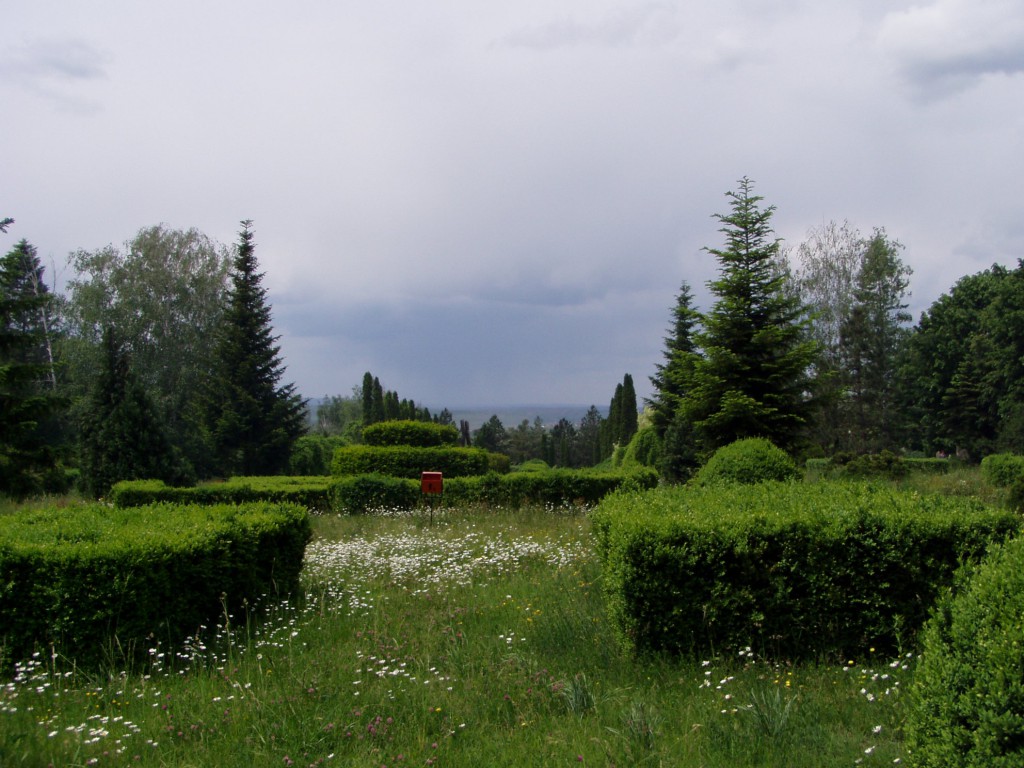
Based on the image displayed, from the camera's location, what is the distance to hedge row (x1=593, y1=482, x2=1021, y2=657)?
4.91 meters

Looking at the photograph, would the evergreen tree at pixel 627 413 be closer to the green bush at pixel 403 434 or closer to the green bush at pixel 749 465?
the green bush at pixel 403 434

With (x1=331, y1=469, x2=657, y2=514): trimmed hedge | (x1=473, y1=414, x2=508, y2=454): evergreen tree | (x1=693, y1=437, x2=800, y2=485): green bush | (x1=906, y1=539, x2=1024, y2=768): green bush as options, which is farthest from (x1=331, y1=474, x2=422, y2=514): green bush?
(x1=473, y1=414, x2=508, y2=454): evergreen tree

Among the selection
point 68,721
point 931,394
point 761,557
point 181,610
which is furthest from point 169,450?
point 931,394

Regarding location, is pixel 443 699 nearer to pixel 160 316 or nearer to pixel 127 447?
pixel 127 447

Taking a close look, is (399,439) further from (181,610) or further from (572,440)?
(572,440)

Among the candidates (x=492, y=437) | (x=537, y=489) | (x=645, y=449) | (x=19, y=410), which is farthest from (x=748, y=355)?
(x=492, y=437)

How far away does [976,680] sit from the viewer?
2.70 meters

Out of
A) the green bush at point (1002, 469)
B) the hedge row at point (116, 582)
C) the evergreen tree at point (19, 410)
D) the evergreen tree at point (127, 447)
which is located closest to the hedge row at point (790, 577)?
the hedge row at point (116, 582)

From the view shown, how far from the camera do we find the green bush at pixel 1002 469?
1770 centimetres

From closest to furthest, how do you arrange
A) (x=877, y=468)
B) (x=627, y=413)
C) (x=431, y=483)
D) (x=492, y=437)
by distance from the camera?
1. (x=431, y=483)
2. (x=877, y=468)
3. (x=627, y=413)
4. (x=492, y=437)

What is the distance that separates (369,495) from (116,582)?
9895 mm

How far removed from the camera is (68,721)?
421 cm

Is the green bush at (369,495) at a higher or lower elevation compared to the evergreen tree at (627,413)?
lower

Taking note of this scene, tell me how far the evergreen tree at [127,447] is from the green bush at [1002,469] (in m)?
21.7
